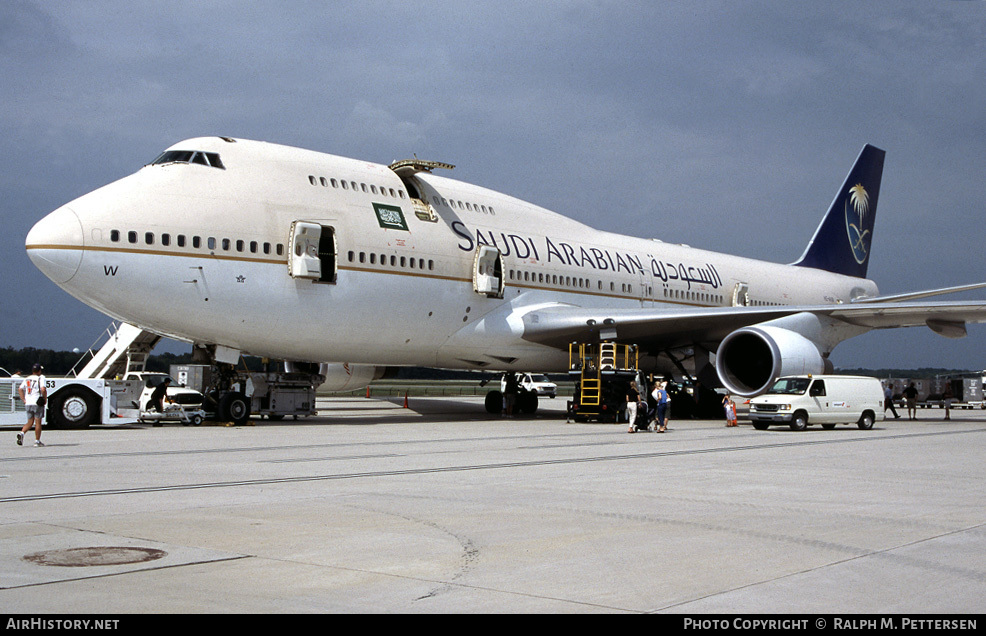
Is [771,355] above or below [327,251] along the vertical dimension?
below

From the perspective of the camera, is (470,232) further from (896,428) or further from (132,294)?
(896,428)

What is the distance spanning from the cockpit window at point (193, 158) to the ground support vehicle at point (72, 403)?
4.44 meters

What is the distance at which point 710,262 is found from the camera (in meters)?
28.9

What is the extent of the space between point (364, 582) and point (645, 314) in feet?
57.5

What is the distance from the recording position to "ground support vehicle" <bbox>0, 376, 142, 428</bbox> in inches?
682

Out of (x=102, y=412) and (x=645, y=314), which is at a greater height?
(x=645, y=314)

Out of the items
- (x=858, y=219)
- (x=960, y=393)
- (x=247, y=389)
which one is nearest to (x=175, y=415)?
(x=247, y=389)

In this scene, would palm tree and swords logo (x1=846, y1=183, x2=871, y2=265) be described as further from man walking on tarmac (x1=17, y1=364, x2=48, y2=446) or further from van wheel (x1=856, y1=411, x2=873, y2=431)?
man walking on tarmac (x1=17, y1=364, x2=48, y2=446)

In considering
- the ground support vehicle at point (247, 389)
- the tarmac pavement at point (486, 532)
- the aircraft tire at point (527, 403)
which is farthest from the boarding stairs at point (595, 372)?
the tarmac pavement at point (486, 532)

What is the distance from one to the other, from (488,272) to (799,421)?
24.4ft

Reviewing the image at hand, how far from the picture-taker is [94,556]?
5453mm

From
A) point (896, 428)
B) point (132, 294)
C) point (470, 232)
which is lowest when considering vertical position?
point (896, 428)

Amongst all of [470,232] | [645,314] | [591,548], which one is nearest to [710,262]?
[645,314]

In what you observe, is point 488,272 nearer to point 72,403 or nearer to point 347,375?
point 347,375
